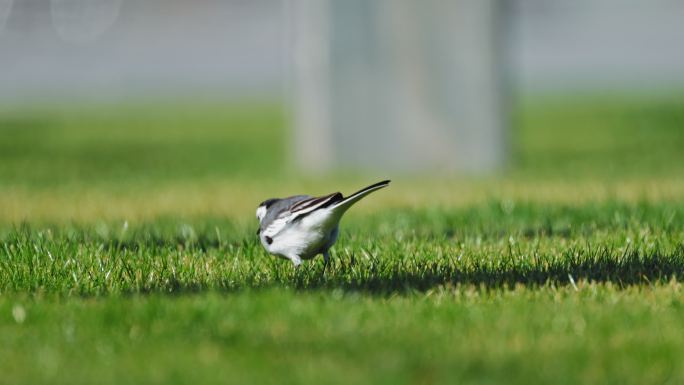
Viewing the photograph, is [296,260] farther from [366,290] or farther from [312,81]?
[312,81]

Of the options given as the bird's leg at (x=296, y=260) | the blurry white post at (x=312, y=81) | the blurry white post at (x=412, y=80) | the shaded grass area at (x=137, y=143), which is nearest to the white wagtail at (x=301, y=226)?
the bird's leg at (x=296, y=260)

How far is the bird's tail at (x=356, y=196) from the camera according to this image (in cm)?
478

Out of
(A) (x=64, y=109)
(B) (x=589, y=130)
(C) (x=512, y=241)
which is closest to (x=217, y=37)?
(A) (x=64, y=109)

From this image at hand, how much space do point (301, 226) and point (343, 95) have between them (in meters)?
7.20

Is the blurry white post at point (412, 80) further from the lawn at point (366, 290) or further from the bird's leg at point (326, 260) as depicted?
the bird's leg at point (326, 260)

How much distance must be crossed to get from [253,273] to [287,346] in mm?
1562

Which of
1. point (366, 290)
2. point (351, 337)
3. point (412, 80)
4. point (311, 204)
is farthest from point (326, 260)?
point (412, 80)

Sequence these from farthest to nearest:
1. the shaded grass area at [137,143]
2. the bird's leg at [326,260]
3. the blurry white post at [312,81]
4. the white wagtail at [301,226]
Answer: the shaded grass area at [137,143] < the blurry white post at [312,81] < the bird's leg at [326,260] < the white wagtail at [301,226]

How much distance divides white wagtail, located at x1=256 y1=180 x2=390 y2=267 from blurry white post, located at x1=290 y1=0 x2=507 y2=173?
6.72m

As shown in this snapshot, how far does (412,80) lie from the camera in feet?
40.1

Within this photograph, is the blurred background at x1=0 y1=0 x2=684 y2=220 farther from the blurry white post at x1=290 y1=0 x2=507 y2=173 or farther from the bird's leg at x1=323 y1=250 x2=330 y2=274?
the bird's leg at x1=323 y1=250 x2=330 y2=274

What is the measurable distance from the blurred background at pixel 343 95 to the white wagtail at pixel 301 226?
438 cm

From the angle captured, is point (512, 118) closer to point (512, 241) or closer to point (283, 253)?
point (512, 241)

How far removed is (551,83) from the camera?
3170cm
